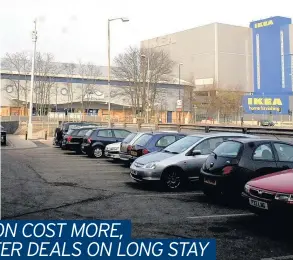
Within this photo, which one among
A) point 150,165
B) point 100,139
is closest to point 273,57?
point 100,139

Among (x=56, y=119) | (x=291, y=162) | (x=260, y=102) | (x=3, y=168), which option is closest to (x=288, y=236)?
(x=291, y=162)

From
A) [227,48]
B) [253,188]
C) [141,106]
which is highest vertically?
[227,48]

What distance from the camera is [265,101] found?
240 ft

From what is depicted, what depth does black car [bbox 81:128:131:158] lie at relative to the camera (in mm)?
20297

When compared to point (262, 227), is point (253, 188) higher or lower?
higher

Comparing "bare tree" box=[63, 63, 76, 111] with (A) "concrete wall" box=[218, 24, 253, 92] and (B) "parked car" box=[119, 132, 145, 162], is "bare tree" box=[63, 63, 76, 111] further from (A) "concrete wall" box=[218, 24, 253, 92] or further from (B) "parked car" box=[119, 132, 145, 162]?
(B) "parked car" box=[119, 132, 145, 162]

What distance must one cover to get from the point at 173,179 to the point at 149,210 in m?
2.67

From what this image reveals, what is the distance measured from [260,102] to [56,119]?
36.4m

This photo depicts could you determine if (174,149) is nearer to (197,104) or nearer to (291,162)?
(291,162)

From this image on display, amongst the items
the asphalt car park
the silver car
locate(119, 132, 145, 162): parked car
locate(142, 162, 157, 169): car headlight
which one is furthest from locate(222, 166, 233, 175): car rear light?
locate(119, 132, 145, 162): parked car

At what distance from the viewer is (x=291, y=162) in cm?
892

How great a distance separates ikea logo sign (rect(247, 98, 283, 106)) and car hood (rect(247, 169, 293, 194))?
218 ft

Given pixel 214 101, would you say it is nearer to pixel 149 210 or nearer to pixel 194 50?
pixel 194 50

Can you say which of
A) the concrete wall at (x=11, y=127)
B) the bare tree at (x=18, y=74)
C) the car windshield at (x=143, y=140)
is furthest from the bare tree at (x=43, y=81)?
the car windshield at (x=143, y=140)
